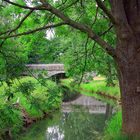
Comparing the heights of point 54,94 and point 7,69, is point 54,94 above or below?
Answer: below

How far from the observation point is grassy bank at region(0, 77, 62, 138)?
773 centimetres

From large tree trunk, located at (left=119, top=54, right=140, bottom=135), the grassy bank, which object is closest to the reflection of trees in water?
the grassy bank

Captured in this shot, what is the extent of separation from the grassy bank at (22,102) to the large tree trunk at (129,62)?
56.2 inches

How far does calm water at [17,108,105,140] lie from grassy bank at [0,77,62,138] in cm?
57

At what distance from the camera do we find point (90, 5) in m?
11.0

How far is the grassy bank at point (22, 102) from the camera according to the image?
25.3ft

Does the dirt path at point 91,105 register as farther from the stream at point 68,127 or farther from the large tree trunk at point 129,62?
the large tree trunk at point 129,62

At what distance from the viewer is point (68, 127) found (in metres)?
19.7

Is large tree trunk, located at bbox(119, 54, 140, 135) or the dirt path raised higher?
large tree trunk, located at bbox(119, 54, 140, 135)

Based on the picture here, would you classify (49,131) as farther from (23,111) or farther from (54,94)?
(54,94)

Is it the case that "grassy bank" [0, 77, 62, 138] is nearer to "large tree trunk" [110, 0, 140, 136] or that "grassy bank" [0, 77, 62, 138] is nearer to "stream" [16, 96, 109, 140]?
"stream" [16, 96, 109, 140]

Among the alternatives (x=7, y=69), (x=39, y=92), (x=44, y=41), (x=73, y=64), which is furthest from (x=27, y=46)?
(x=39, y=92)

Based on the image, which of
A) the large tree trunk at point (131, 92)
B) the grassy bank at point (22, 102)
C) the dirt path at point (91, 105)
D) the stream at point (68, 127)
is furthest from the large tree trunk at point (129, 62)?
the dirt path at point (91, 105)

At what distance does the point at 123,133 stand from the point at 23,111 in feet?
39.6
